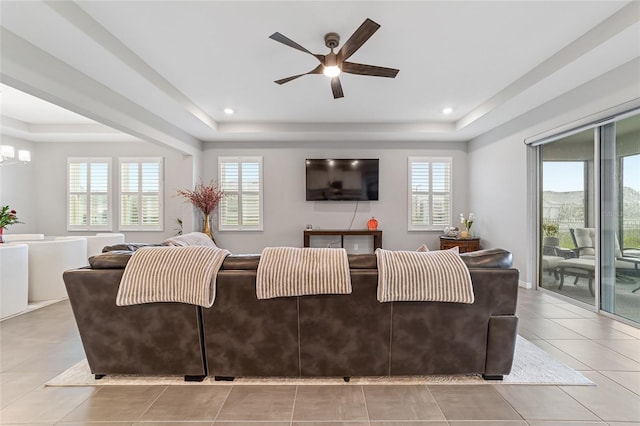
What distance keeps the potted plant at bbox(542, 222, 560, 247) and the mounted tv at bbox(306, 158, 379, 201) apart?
2.80m

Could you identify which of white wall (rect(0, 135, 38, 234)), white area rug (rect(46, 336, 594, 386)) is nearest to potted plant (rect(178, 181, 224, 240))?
white wall (rect(0, 135, 38, 234))

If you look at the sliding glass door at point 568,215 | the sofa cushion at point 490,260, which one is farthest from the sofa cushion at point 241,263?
the sliding glass door at point 568,215

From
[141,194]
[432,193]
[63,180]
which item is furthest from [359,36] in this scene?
[63,180]

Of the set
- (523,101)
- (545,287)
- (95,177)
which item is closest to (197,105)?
(95,177)

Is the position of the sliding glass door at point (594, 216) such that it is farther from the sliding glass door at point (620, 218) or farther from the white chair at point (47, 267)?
the white chair at point (47, 267)

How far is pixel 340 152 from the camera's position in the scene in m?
6.34

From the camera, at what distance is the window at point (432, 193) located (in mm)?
6344

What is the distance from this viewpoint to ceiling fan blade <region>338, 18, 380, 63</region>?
221 centimetres

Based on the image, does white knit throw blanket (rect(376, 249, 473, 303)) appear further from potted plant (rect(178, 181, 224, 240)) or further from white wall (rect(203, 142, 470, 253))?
potted plant (rect(178, 181, 224, 240))

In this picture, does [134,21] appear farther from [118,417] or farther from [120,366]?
[118,417]

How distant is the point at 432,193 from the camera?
6.36 meters

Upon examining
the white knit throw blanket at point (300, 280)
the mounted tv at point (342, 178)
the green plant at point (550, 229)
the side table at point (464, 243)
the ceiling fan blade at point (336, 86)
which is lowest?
the side table at point (464, 243)

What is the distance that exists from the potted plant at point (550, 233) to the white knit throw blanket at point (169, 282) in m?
4.33

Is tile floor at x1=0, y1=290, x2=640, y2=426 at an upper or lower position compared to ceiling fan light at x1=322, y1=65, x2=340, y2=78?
lower
